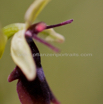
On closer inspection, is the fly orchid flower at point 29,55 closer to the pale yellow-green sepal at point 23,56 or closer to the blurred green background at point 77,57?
the pale yellow-green sepal at point 23,56

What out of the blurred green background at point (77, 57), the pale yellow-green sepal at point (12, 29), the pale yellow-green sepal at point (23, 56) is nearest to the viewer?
the pale yellow-green sepal at point (23, 56)

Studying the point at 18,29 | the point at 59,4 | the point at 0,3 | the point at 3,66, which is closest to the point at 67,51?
the point at 59,4

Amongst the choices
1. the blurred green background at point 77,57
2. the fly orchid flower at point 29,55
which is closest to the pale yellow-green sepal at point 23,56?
the fly orchid flower at point 29,55

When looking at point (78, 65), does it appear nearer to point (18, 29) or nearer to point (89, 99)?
point (89, 99)

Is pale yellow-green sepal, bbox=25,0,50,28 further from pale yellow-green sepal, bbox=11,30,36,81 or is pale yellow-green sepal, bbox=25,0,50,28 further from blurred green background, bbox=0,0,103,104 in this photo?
blurred green background, bbox=0,0,103,104

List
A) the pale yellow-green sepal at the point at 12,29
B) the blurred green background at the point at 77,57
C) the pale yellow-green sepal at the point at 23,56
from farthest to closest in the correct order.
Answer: the blurred green background at the point at 77,57 < the pale yellow-green sepal at the point at 12,29 < the pale yellow-green sepal at the point at 23,56

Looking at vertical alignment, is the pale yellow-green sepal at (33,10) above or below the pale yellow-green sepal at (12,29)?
above

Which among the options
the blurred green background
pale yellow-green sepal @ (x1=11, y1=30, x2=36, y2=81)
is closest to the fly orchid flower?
pale yellow-green sepal @ (x1=11, y1=30, x2=36, y2=81)
